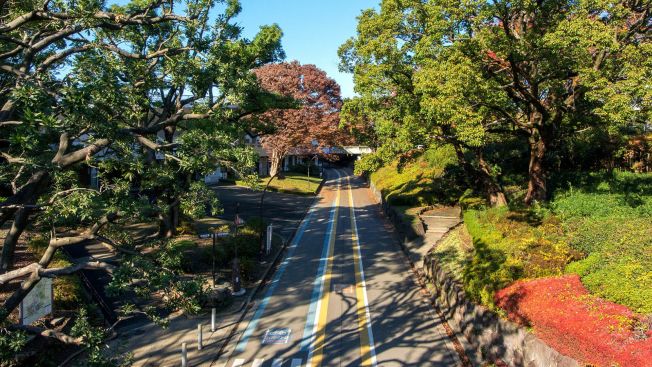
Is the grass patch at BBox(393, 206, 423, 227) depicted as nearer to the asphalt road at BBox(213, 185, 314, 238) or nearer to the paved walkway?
the paved walkway

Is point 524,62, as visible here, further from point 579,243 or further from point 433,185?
point 433,185

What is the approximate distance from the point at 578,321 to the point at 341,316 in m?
6.85

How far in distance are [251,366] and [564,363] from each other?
683 centimetres

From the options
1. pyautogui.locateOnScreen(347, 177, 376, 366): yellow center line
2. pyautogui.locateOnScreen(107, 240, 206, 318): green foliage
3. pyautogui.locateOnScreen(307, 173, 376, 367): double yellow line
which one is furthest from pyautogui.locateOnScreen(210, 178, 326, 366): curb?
pyautogui.locateOnScreen(107, 240, 206, 318): green foliage

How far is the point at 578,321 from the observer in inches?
350

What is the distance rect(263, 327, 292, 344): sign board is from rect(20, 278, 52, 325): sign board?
17.8ft

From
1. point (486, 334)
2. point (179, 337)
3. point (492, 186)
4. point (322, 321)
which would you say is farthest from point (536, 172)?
point (179, 337)


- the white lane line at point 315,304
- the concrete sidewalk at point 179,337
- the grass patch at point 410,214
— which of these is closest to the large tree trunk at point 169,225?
the concrete sidewalk at point 179,337

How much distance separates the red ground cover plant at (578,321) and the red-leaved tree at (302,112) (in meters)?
32.9

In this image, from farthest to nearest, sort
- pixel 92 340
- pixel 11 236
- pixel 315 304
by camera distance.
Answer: pixel 315 304
pixel 11 236
pixel 92 340

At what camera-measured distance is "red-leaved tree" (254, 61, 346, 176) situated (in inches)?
1666

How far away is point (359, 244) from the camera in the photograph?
23.7 meters

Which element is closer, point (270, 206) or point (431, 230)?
point (431, 230)

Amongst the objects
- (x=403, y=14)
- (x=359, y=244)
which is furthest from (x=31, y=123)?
(x=359, y=244)
